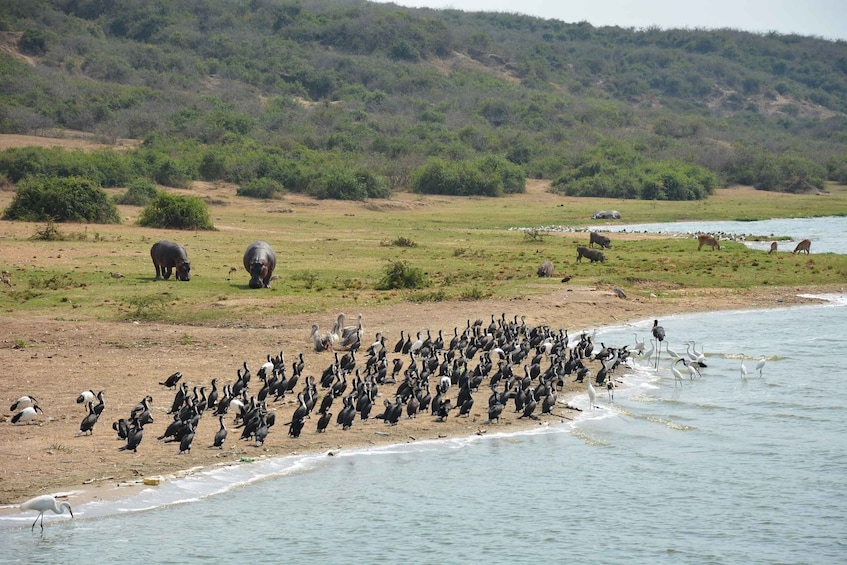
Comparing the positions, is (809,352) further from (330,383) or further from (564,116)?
(564,116)

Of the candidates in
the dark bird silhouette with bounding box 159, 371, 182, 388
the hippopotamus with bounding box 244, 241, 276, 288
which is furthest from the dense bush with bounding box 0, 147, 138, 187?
the dark bird silhouette with bounding box 159, 371, 182, 388

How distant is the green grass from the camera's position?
23.3 meters

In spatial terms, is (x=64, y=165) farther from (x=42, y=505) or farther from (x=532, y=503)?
(x=532, y=503)

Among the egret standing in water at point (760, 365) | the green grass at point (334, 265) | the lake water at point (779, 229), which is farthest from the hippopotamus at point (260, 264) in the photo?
the lake water at point (779, 229)

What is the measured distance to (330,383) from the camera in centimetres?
1655

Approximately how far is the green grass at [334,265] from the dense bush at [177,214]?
63 cm

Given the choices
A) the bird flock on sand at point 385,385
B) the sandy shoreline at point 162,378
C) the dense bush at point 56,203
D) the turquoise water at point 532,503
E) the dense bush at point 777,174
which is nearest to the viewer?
the turquoise water at point 532,503

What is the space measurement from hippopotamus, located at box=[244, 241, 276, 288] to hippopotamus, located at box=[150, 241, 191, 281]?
4.96 feet

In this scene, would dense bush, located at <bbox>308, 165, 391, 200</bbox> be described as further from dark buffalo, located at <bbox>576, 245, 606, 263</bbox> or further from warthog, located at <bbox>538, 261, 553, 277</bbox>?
warthog, located at <bbox>538, 261, 553, 277</bbox>

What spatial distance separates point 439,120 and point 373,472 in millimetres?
73358

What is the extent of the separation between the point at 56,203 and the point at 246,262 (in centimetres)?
1315

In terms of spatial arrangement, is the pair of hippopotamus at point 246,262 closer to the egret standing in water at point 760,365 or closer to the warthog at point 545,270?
the warthog at point 545,270

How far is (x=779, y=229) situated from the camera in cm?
4781

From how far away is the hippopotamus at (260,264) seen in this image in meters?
25.4
